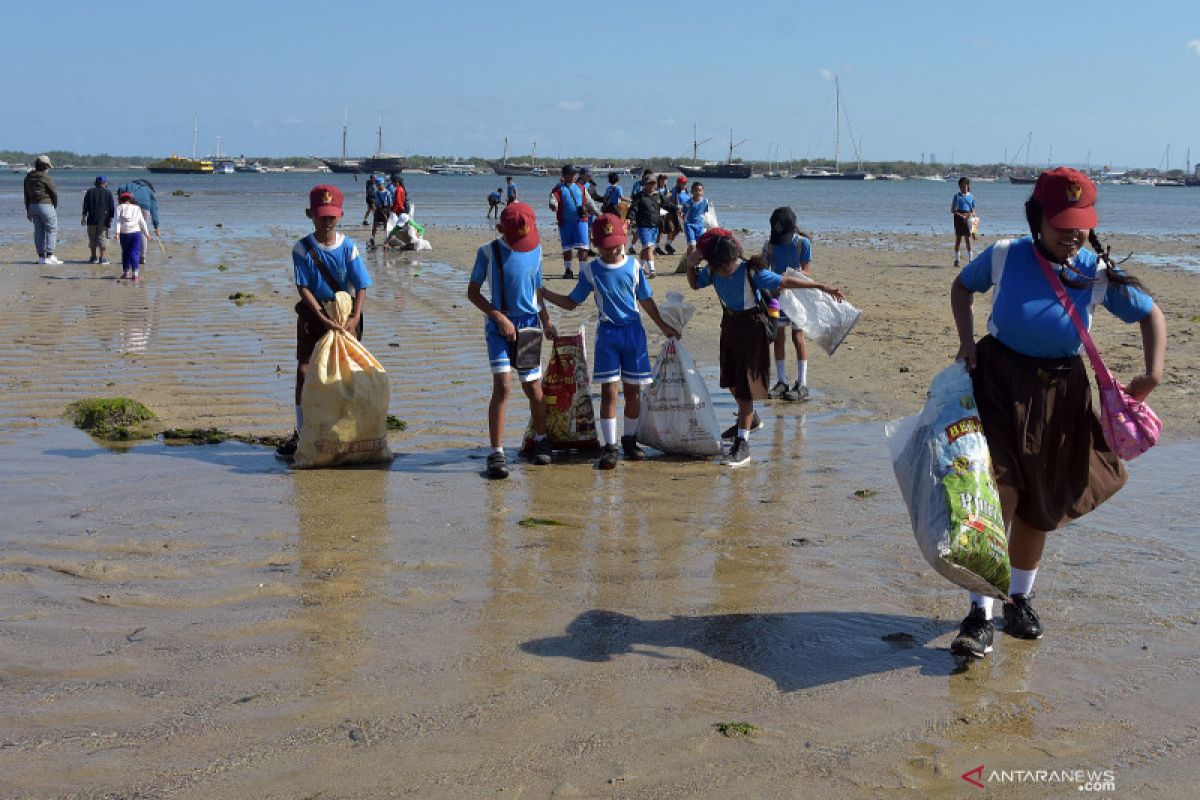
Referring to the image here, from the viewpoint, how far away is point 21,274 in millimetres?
18297

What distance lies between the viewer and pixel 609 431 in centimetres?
775

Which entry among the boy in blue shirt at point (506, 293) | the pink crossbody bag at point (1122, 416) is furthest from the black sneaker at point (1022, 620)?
the boy in blue shirt at point (506, 293)

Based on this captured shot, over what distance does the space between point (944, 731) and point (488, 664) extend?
1595mm

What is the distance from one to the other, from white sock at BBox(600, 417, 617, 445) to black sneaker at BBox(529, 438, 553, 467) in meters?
0.38

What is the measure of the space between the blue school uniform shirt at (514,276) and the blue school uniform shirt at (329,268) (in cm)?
74

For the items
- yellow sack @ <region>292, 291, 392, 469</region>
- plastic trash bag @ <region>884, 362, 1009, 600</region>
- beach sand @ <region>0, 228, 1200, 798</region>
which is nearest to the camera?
beach sand @ <region>0, 228, 1200, 798</region>

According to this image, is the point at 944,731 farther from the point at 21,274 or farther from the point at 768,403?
the point at 21,274

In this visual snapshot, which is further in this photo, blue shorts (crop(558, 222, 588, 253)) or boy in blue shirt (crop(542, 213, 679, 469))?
blue shorts (crop(558, 222, 588, 253))

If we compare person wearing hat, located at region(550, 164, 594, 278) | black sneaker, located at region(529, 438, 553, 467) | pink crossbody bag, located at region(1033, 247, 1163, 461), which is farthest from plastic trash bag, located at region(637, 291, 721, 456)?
person wearing hat, located at region(550, 164, 594, 278)

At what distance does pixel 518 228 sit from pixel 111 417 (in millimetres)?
3205

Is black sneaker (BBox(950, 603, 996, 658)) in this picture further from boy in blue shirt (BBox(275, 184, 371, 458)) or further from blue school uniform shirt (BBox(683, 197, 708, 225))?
blue school uniform shirt (BBox(683, 197, 708, 225))

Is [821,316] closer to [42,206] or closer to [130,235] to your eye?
[130,235]

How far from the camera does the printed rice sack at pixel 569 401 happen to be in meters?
8.08

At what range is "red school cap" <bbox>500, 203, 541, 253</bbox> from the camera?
7.48m
